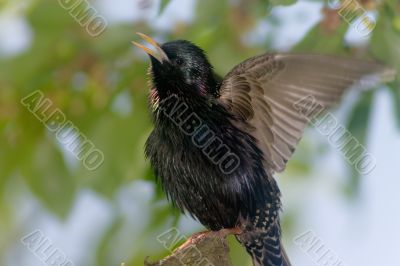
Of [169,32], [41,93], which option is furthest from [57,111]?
[169,32]

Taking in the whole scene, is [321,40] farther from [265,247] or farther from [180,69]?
[265,247]

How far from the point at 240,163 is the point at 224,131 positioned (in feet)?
0.71

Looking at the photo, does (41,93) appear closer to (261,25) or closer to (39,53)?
(39,53)

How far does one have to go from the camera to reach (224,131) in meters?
4.70

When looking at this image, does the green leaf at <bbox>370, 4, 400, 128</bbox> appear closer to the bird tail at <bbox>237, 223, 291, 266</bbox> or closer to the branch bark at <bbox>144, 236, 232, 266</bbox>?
the bird tail at <bbox>237, 223, 291, 266</bbox>

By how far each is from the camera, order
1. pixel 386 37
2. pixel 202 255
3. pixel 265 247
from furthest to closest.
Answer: pixel 265 247
pixel 386 37
pixel 202 255

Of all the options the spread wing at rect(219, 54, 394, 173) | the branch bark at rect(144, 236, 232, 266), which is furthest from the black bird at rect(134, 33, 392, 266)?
the branch bark at rect(144, 236, 232, 266)

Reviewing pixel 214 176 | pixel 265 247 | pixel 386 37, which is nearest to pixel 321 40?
pixel 386 37

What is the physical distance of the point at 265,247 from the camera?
4883 millimetres

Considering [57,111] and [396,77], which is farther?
[57,111]

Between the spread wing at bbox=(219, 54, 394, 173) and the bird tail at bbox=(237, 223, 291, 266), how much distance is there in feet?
1.21

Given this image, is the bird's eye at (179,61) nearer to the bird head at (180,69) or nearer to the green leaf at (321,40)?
the bird head at (180,69)

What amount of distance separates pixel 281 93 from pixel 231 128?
1.10 feet

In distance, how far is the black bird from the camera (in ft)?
15.2
